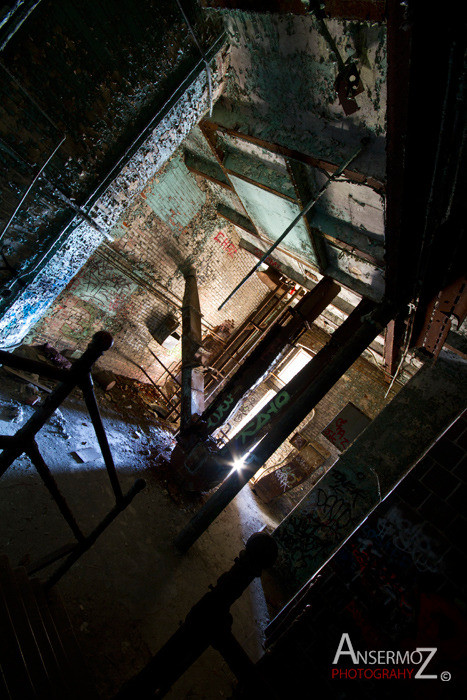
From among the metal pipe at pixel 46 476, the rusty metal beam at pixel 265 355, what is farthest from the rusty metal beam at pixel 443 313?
the metal pipe at pixel 46 476

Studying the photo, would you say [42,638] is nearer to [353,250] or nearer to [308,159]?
[308,159]

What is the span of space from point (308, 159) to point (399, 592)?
159 inches

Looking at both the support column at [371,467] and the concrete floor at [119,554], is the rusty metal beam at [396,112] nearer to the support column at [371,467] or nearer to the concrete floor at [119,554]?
the support column at [371,467]

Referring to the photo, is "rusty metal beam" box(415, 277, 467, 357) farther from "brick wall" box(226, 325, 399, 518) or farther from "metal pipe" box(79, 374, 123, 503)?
"brick wall" box(226, 325, 399, 518)

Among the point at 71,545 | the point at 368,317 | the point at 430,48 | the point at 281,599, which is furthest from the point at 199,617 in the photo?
the point at 281,599

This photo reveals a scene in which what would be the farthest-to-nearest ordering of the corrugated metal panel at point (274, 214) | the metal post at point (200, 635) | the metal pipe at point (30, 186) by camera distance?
the corrugated metal panel at point (274, 214)
the metal pipe at point (30, 186)
the metal post at point (200, 635)

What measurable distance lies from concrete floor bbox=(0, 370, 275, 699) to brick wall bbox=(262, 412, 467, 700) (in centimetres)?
162

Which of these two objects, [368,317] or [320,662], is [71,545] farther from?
[368,317]

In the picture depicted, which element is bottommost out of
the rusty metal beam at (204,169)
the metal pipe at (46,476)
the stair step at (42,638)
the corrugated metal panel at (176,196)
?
the stair step at (42,638)

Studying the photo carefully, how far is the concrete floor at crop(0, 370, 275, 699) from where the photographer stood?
2676 millimetres

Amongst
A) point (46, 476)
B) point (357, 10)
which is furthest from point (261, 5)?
point (46, 476)

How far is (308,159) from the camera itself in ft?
10.2

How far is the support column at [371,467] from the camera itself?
13.4 feet

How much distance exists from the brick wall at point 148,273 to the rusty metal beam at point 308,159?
8.73ft
